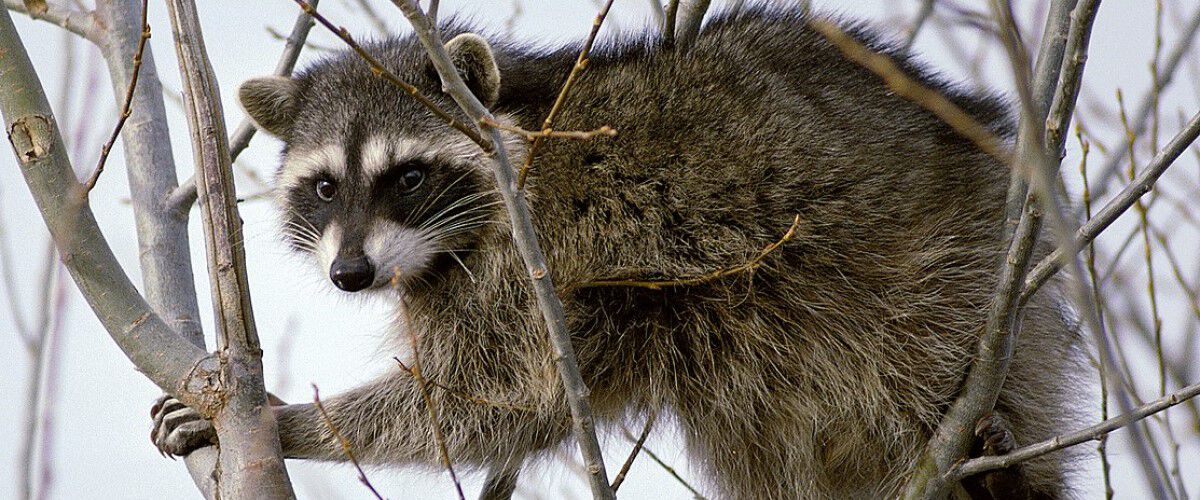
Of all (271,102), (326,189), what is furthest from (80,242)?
(271,102)

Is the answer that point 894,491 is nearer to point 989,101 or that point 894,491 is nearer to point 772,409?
point 772,409

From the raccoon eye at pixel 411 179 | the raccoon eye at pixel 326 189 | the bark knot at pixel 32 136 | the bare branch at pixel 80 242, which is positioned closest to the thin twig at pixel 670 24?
the raccoon eye at pixel 411 179

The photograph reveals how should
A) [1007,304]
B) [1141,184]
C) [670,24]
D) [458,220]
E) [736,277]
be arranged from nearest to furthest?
[1141,184]
[1007,304]
[736,277]
[458,220]
[670,24]

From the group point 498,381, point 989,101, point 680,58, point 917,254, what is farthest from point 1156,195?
point 498,381

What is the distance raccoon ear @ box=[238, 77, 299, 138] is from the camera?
396 centimetres

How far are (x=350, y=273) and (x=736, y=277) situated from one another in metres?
1.10

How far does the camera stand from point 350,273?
3291 millimetres

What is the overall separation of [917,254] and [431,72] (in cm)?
159

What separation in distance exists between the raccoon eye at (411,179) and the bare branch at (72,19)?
115 centimetres

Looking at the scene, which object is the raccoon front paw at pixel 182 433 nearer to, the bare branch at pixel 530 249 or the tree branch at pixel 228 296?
the tree branch at pixel 228 296

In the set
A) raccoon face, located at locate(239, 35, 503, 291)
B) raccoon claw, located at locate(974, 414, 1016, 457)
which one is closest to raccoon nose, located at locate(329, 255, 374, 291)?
raccoon face, located at locate(239, 35, 503, 291)

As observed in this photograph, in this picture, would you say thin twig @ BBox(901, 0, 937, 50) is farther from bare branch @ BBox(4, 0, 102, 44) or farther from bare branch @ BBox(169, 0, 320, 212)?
bare branch @ BBox(4, 0, 102, 44)

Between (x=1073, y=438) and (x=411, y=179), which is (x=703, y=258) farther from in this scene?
(x=1073, y=438)

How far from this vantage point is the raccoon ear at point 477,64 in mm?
3580
